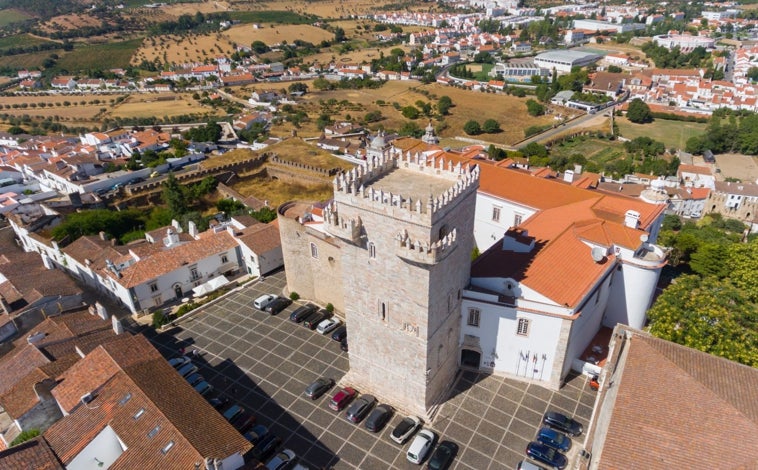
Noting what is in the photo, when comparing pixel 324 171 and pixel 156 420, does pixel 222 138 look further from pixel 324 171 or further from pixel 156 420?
pixel 156 420

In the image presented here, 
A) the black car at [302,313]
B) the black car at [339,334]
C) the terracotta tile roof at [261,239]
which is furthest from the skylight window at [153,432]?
the terracotta tile roof at [261,239]

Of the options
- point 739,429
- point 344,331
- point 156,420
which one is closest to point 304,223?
point 344,331

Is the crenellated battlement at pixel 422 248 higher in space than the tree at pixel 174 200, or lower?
higher

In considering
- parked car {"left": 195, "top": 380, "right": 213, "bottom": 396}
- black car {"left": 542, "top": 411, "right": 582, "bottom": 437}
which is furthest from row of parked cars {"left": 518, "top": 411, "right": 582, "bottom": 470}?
parked car {"left": 195, "top": 380, "right": 213, "bottom": 396}

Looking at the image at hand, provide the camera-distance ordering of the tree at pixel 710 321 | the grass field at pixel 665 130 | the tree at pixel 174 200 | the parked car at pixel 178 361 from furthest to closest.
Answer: the grass field at pixel 665 130 → the tree at pixel 174 200 → the parked car at pixel 178 361 → the tree at pixel 710 321

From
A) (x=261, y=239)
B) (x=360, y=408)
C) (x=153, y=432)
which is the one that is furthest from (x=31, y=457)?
(x=261, y=239)

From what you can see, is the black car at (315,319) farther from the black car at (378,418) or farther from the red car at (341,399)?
the black car at (378,418)
